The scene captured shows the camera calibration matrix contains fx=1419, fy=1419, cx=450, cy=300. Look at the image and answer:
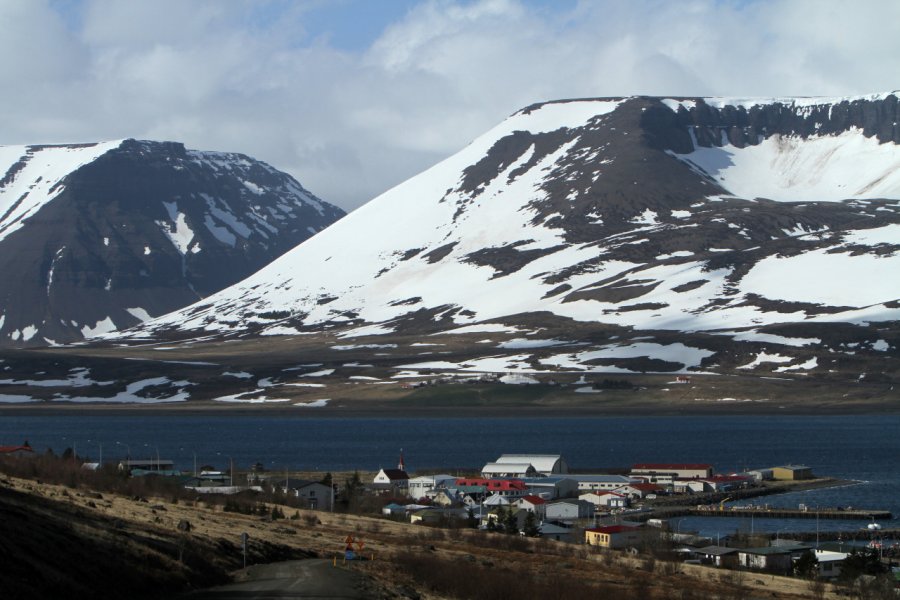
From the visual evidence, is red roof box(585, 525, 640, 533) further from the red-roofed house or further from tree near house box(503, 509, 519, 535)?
tree near house box(503, 509, 519, 535)

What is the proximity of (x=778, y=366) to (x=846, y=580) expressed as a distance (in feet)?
458

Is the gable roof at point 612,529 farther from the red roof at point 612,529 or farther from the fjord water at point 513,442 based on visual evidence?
the fjord water at point 513,442

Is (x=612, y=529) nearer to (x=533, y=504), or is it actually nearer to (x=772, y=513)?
(x=533, y=504)

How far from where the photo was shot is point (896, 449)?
11462cm

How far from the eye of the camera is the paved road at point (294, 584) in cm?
2842

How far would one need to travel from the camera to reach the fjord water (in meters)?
97.0

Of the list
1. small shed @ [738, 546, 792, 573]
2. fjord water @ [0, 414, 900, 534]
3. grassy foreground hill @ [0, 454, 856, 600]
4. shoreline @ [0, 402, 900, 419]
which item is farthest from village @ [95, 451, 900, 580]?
shoreline @ [0, 402, 900, 419]

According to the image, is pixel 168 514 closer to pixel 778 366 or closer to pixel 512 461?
pixel 512 461

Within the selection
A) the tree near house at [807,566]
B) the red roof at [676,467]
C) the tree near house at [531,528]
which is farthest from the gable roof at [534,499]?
the tree near house at [807,566]

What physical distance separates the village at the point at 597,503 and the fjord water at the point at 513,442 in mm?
3981

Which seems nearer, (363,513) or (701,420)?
(363,513)

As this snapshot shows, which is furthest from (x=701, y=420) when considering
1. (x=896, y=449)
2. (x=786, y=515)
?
(x=786, y=515)

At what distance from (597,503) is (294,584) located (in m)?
47.5

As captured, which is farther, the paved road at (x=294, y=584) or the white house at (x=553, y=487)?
the white house at (x=553, y=487)
